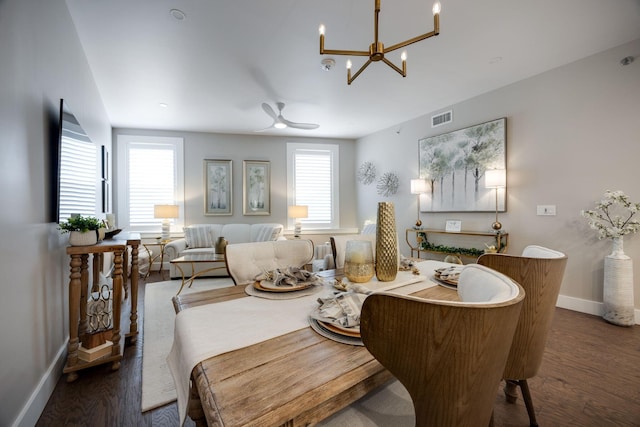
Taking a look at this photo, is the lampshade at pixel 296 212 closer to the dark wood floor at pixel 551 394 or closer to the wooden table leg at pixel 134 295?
the wooden table leg at pixel 134 295

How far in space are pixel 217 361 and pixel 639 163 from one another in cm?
392

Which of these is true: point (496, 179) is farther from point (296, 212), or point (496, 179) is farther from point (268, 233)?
point (268, 233)

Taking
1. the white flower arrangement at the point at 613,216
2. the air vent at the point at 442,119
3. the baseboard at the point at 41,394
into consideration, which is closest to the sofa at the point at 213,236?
the baseboard at the point at 41,394

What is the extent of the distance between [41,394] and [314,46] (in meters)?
3.25

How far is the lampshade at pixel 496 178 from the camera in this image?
11.2ft

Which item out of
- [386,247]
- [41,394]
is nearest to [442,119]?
[386,247]

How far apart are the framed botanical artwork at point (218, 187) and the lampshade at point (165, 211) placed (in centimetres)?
69

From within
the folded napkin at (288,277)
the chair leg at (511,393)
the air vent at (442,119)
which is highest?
the air vent at (442,119)

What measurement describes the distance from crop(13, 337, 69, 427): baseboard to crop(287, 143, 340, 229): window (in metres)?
4.44

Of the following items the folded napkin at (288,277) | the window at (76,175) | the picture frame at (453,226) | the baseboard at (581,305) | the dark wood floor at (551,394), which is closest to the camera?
the folded napkin at (288,277)

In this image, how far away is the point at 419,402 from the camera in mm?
604

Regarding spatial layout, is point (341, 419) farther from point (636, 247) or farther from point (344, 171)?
point (344, 171)

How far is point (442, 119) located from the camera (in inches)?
171

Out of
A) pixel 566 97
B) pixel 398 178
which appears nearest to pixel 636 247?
pixel 566 97
